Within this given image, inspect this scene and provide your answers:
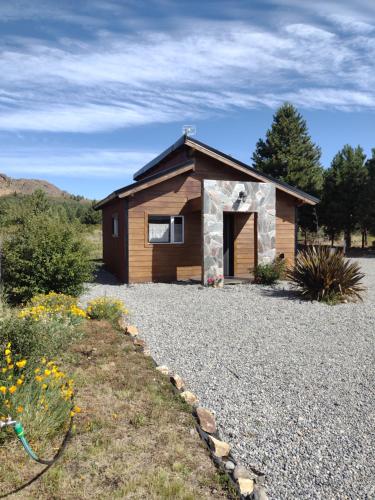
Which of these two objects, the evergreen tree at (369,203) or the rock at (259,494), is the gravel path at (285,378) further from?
the evergreen tree at (369,203)

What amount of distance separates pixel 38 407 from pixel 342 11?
19.2 feet

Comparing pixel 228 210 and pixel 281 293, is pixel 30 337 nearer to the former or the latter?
pixel 281 293

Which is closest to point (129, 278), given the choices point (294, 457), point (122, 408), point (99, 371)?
point (99, 371)

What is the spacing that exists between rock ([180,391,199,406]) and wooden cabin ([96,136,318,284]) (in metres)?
8.36

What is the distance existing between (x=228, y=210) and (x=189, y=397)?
9.34 metres

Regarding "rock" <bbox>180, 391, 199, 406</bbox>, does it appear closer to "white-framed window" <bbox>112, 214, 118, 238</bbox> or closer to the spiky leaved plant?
the spiky leaved plant

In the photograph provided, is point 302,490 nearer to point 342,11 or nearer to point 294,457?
point 294,457

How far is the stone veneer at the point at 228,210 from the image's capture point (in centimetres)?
1271

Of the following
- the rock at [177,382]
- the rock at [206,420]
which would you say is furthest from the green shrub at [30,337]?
the rock at [206,420]

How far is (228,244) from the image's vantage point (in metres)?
14.8

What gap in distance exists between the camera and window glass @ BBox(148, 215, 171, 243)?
537 inches

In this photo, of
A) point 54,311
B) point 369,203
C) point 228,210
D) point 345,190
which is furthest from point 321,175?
point 54,311

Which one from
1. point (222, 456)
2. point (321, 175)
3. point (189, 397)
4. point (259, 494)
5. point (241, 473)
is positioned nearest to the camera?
point (259, 494)

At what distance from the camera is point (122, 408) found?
400 centimetres
